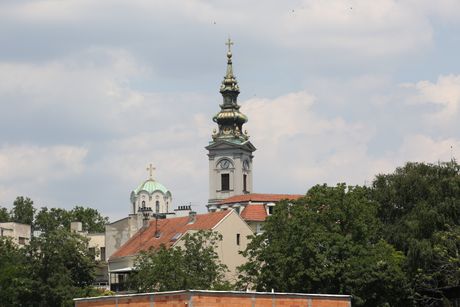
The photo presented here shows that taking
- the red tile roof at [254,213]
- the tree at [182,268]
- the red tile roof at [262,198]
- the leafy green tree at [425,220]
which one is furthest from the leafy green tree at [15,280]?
the red tile roof at [262,198]

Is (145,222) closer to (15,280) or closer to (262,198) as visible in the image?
(15,280)

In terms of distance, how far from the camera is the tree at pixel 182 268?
337ft

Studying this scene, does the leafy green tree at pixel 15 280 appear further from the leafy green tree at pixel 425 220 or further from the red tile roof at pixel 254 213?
the leafy green tree at pixel 425 220

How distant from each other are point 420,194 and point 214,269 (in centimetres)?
1652

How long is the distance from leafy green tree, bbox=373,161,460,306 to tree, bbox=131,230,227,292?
13.5 meters

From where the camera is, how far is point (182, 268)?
105 metres

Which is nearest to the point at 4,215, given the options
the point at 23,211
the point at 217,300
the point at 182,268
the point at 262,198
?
the point at 23,211

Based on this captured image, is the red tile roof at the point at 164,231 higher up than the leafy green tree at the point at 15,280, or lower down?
higher up

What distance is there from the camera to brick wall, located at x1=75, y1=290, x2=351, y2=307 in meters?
65.8

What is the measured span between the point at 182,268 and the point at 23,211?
311 feet

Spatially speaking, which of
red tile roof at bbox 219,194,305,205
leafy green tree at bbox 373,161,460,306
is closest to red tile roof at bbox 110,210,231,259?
leafy green tree at bbox 373,161,460,306

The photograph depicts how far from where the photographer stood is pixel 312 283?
9388 centimetres

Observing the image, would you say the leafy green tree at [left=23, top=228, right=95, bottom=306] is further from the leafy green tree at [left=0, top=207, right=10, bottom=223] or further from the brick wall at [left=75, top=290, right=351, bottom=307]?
the leafy green tree at [left=0, top=207, right=10, bottom=223]

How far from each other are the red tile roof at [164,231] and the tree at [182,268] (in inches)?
562
